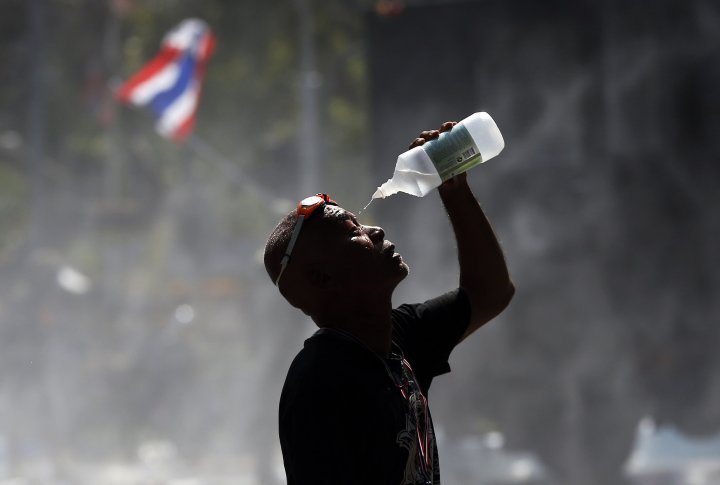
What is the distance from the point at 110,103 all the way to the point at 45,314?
13.9 ft

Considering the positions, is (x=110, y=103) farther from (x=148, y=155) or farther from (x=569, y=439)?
(x=569, y=439)

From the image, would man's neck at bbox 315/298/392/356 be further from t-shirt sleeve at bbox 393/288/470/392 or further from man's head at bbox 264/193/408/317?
t-shirt sleeve at bbox 393/288/470/392

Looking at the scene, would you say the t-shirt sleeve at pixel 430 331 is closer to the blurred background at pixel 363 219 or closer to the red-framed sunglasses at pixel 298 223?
Answer: the red-framed sunglasses at pixel 298 223

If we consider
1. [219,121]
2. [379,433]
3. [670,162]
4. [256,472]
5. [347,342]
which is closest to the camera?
[379,433]

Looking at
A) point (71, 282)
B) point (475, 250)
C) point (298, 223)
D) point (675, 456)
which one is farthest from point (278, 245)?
point (71, 282)

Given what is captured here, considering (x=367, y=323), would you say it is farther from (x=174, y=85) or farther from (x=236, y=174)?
(x=236, y=174)

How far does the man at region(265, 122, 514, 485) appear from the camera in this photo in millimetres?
1625

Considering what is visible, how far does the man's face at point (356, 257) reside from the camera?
177 cm

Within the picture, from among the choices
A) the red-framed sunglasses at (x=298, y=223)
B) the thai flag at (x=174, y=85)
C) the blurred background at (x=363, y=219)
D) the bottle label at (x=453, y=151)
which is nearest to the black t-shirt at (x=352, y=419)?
the red-framed sunglasses at (x=298, y=223)

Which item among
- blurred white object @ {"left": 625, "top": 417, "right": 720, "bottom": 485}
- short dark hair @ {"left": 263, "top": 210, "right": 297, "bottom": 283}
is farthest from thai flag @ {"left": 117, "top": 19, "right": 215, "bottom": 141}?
short dark hair @ {"left": 263, "top": 210, "right": 297, "bottom": 283}

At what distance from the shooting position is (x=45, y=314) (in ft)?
42.4

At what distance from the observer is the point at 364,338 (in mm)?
1800

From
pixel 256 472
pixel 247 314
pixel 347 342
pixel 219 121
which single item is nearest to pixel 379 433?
Answer: pixel 347 342

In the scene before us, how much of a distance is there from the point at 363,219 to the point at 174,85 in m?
3.99
